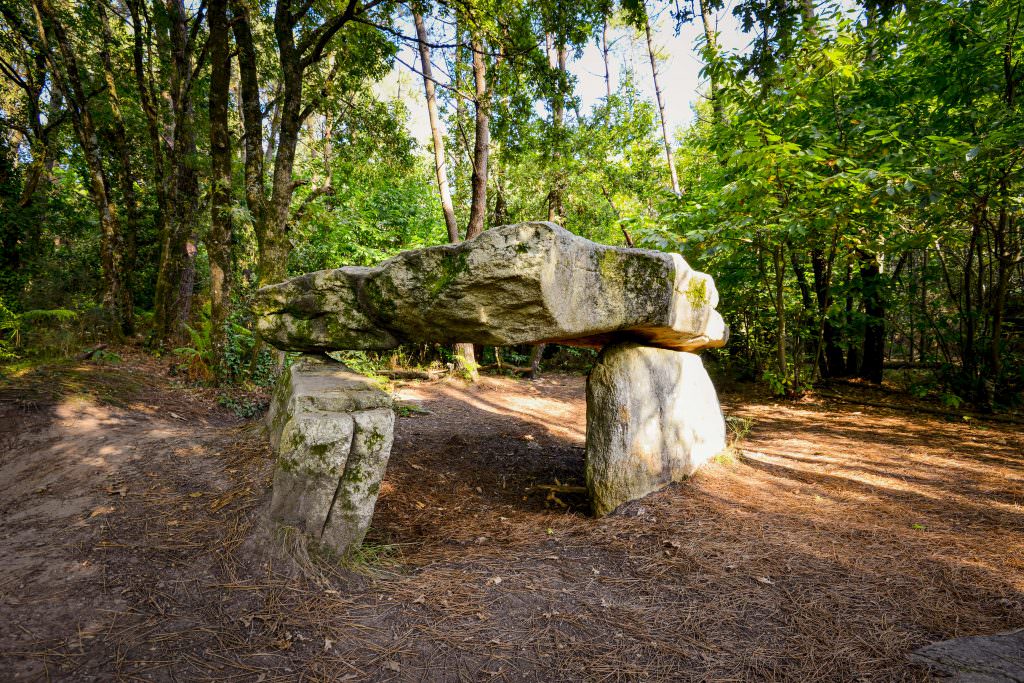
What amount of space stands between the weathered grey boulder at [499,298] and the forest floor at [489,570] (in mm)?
1223

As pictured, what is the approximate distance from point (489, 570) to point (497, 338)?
152cm

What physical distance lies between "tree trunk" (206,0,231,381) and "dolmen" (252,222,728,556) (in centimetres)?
322

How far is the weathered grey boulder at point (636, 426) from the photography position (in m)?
3.79

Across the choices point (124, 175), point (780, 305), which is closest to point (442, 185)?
point (124, 175)

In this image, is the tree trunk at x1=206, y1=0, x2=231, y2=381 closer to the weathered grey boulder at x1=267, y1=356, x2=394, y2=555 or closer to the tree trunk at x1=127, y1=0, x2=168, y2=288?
the tree trunk at x1=127, y1=0, x2=168, y2=288

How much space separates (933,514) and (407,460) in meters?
4.56

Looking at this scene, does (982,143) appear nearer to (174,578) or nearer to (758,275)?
(758,275)

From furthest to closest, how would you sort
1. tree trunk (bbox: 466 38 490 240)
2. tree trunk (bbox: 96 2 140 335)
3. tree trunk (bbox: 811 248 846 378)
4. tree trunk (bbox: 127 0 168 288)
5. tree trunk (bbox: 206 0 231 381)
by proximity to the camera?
1. tree trunk (bbox: 466 38 490 240)
2. tree trunk (bbox: 96 2 140 335)
3. tree trunk (bbox: 127 0 168 288)
4. tree trunk (bbox: 811 248 846 378)
5. tree trunk (bbox: 206 0 231 381)

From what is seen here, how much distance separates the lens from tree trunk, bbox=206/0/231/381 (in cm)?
625

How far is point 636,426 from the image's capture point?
386 cm

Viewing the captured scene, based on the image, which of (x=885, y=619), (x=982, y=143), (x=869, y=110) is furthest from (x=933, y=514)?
(x=869, y=110)

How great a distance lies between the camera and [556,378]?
11578 mm

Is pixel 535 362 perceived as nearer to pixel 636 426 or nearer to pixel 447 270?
pixel 636 426

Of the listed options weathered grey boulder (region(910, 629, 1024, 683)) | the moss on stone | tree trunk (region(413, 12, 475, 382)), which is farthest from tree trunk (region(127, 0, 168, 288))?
weathered grey boulder (region(910, 629, 1024, 683))
